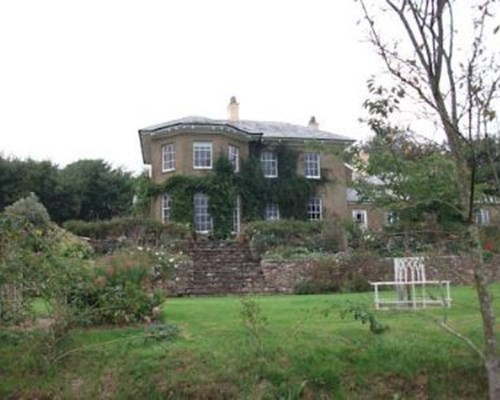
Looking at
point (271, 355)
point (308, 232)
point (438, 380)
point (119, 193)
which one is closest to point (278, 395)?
point (271, 355)

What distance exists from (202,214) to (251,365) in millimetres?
26547

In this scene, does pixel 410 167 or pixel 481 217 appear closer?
pixel 410 167

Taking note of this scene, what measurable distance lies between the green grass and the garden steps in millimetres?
12327

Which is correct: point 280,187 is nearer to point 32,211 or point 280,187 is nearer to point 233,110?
point 233,110

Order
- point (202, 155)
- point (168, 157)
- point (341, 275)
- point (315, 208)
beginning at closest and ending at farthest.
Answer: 1. point (341, 275)
2. point (202, 155)
3. point (168, 157)
4. point (315, 208)

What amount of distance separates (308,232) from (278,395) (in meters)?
20.9

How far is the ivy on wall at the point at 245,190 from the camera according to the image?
1398 inches

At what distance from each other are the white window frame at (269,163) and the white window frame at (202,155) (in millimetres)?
3560

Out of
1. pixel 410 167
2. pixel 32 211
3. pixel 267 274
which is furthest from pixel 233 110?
pixel 410 167

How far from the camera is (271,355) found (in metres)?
9.77

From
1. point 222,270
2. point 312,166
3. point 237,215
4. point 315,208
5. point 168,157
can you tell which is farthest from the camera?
point 312,166

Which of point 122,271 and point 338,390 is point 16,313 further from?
point 338,390

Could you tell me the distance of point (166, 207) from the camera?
3659cm

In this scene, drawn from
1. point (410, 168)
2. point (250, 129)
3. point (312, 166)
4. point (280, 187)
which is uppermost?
point (250, 129)
